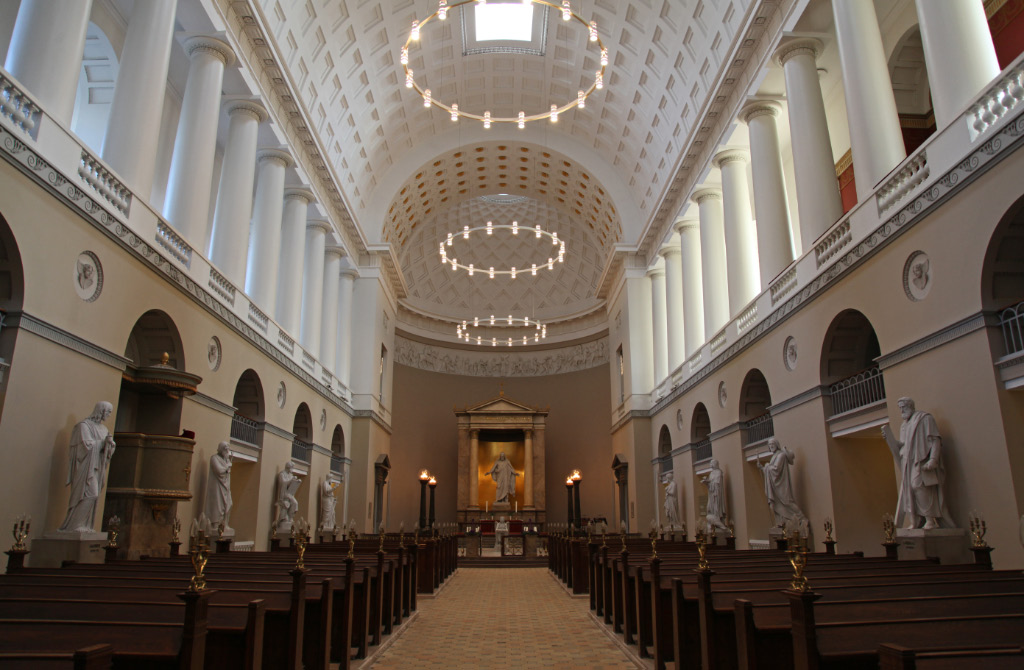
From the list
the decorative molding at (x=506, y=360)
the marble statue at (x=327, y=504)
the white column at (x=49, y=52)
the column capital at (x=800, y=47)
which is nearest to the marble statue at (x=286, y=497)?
the marble statue at (x=327, y=504)

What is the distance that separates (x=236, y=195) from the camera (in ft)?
49.6

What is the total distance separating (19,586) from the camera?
5.29m

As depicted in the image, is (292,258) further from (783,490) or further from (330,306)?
(783,490)

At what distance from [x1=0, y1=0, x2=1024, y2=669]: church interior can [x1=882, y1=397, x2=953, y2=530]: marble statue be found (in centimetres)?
4

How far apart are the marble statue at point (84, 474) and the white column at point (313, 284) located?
11.6 m

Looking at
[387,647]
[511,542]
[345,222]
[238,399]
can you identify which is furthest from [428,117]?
[387,647]

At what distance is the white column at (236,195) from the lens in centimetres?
1477

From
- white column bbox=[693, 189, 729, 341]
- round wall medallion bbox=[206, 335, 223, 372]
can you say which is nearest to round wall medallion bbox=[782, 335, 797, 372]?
white column bbox=[693, 189, 729, 341]

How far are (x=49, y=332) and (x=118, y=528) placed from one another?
2829mm

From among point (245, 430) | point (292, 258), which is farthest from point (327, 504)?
point (292, 258)

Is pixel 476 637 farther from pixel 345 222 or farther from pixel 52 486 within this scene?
pixel 345 222

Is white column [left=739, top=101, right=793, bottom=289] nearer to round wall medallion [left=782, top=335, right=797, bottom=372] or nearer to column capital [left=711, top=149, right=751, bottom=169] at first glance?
round wall medallion [left=782, top=335, right=797, bottom=372]

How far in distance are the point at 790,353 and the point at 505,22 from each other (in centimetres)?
1459

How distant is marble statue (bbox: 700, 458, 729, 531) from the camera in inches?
637
